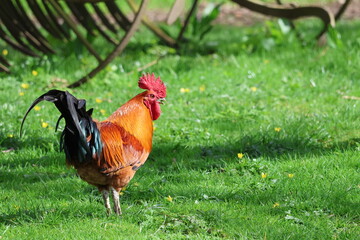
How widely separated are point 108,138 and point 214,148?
1811 millimetres

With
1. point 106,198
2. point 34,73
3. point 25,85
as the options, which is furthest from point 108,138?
point 34,73

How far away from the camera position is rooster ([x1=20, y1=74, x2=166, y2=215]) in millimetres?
3799

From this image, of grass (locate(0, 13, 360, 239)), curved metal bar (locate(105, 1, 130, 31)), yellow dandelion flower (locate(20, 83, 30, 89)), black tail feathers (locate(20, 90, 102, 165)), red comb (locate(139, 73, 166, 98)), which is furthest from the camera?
curved metal bar (locate(105, 1, 130, 31))

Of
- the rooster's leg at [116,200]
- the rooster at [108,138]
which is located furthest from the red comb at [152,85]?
the rooster's leg at [116,200]

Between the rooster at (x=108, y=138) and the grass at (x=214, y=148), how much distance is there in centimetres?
30

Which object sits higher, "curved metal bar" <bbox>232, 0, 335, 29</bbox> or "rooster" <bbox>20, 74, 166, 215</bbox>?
"rooster" <bbox>20, 74, 166, 215</bbox>

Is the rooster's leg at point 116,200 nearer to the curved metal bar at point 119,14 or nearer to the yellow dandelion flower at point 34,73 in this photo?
the yellow dandelion flower at point 34,73

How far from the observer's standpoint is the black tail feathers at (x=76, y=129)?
372 centimetres

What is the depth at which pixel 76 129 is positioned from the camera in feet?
12.5

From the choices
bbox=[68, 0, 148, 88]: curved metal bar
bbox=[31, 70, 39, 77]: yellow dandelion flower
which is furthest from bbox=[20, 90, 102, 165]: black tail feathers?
bbox=[31, 70, 39, 77]: yellow dandelion flower

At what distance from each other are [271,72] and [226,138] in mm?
2278

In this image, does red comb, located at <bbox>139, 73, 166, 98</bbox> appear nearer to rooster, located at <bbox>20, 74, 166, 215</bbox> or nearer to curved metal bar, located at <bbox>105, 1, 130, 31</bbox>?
rooster, located at <bbox>20, 74, 166, 215</bbox>

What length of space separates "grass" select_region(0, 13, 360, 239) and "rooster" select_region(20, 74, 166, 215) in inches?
11.8

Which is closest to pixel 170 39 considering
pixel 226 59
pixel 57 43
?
pixel 226 59
